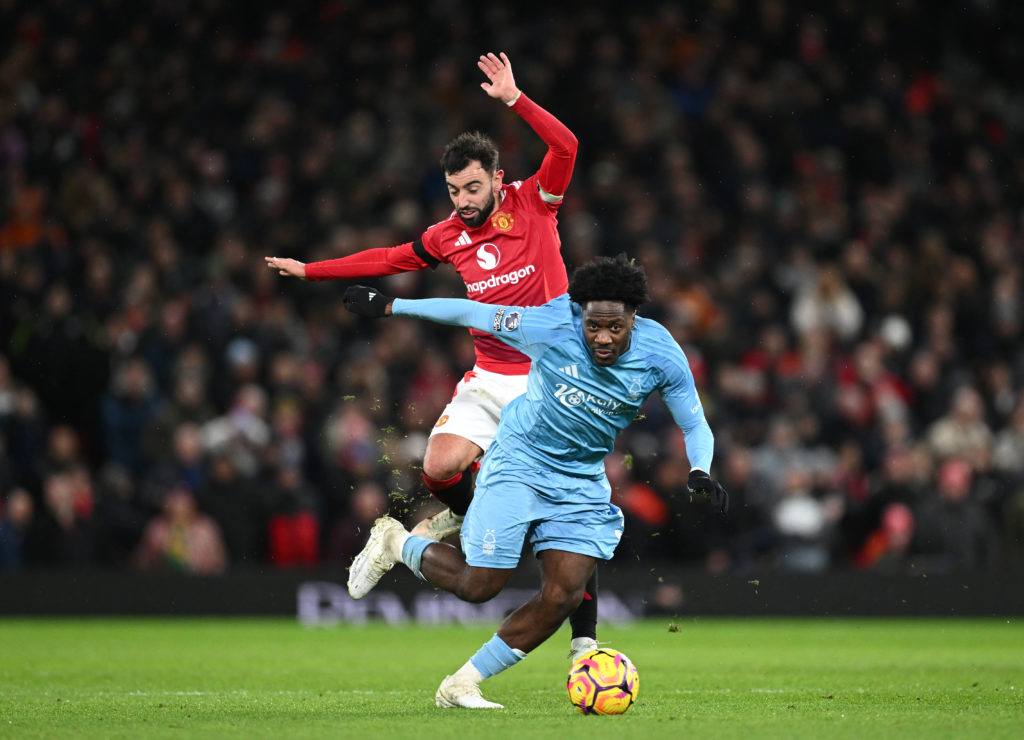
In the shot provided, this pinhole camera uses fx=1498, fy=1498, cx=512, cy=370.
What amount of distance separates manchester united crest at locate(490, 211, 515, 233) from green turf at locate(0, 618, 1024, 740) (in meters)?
2.63

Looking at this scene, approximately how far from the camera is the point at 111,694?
358 inches

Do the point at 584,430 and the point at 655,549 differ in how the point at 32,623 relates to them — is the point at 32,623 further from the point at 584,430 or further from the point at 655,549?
the point at 584,430

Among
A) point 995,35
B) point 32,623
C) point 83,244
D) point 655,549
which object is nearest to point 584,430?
point 655,549

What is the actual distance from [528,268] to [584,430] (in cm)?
153

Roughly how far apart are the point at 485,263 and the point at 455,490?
143 centimetres

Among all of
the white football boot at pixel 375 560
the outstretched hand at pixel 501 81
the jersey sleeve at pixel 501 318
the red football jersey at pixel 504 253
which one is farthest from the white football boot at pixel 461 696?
the outstretched hand at pixel 501 81

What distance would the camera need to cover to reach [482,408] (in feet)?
30.4

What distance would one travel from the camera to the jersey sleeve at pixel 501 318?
7727 mm

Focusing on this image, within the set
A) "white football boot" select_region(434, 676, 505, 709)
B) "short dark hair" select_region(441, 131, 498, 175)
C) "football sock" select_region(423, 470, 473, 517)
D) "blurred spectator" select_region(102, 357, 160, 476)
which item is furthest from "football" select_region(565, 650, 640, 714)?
"blurred spectator" select_region(102, 357, 160, 476)

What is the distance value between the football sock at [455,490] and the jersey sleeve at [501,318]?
170 cm

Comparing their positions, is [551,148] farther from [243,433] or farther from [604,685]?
[243,433]

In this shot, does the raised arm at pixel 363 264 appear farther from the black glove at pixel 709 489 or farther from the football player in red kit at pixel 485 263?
the black glove at pixel 709 489

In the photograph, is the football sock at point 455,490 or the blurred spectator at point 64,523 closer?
the football sock at point 455,490

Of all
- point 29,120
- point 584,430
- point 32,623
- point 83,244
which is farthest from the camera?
point 29,120
